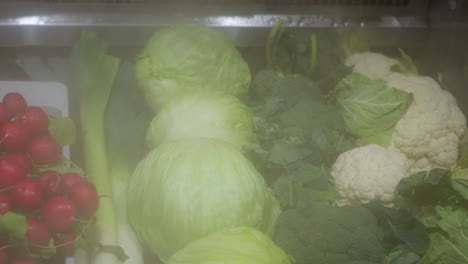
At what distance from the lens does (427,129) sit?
1.71 meters

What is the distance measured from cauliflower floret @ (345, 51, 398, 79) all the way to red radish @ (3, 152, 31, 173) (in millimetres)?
1234

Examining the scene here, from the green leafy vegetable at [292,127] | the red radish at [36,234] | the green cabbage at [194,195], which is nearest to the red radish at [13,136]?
the red radish at [36,234]

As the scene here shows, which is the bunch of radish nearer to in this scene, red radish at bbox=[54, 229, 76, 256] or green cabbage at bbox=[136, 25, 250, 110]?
red radish at bbox=[54, 229, 76, 256]

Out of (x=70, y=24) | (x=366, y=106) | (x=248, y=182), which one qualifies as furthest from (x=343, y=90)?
(x=70, y=24)

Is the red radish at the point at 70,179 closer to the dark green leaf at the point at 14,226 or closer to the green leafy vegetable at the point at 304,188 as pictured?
the dark green leaf at the point at 14,226

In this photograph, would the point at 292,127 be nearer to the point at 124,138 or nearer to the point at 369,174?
the point at 369,174

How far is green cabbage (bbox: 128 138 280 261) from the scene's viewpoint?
136 cm

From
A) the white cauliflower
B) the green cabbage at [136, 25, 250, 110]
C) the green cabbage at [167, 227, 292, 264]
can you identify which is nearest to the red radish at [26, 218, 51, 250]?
the green cabbage at [167, 227, 292, 264]

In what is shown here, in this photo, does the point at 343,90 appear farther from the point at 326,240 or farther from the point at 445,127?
the point at 326,240

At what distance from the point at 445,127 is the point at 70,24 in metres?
1.42

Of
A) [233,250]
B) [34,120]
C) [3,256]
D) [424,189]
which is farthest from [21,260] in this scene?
[424,189]

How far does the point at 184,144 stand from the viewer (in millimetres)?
1470

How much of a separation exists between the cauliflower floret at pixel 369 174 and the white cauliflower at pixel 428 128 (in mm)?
90

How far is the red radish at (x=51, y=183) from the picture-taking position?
133 centimetres
